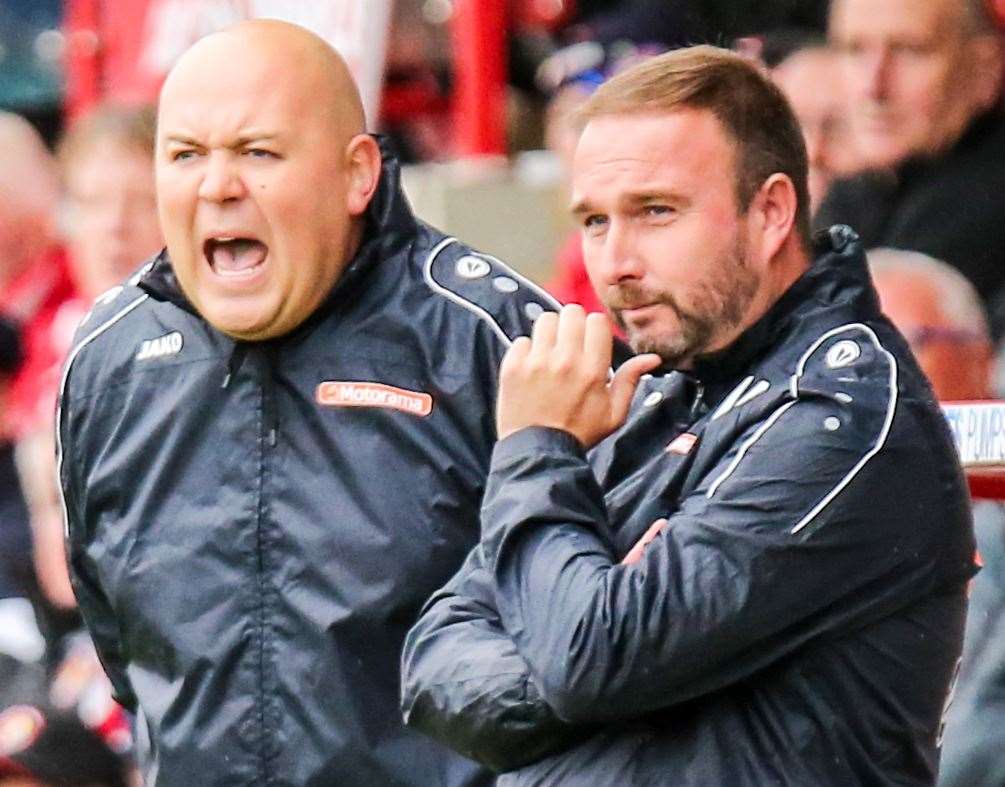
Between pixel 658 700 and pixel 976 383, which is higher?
pixel 658 700

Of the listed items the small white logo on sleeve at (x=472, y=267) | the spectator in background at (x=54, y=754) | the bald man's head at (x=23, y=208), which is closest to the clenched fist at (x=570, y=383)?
the small white logo on sleeve at (x=472, y=267)

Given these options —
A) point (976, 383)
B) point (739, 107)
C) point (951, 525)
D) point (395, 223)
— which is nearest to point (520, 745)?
point (951, 525)

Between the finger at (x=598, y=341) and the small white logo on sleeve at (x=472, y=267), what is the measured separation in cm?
86

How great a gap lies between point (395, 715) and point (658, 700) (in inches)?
41.5

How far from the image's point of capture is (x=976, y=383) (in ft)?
15.3

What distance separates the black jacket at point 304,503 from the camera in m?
3.71

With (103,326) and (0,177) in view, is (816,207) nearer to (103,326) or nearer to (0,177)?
(103,326)

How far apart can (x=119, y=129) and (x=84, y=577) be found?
2.53 meters

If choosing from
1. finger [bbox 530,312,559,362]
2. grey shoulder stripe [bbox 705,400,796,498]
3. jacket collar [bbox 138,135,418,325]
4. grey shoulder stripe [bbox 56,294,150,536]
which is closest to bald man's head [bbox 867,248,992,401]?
jacket collar [bbox 138,135,418,325]

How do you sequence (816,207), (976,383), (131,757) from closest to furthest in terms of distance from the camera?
(976,383), (816,207), (131,757)

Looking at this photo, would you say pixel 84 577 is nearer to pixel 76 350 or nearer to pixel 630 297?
pixel 76 350

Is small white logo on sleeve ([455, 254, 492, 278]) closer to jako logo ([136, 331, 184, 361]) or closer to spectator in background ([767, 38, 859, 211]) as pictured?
jako logo ([136, 331, 184, 361])

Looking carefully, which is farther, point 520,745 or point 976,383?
point 976,383

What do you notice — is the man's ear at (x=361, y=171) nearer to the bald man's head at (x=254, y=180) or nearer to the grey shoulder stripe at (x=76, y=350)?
the bald man's head at (x=254, y=180)
